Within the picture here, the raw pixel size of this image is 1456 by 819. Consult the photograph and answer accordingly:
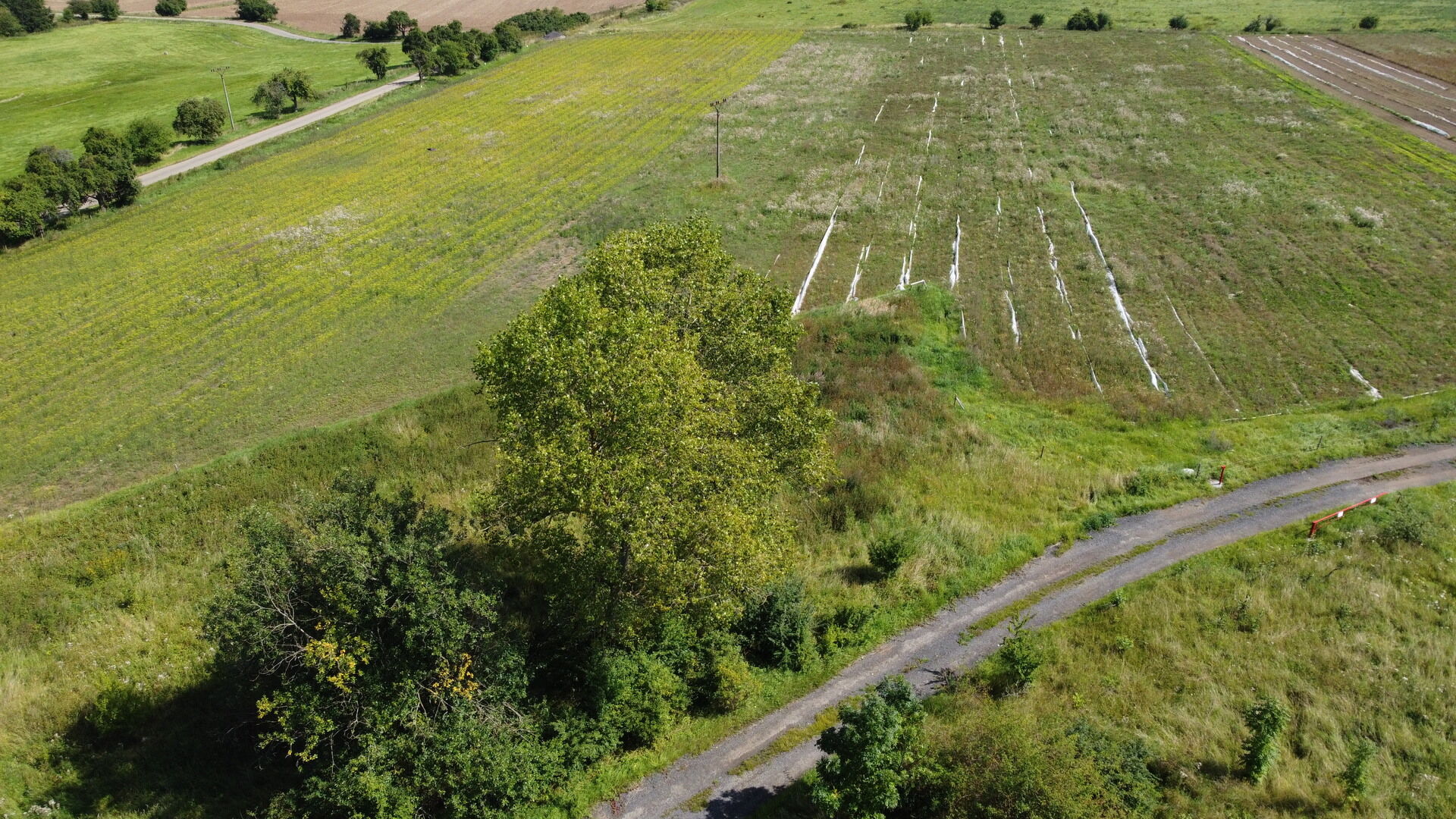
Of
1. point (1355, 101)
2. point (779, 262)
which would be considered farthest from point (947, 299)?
point (1355, 101)

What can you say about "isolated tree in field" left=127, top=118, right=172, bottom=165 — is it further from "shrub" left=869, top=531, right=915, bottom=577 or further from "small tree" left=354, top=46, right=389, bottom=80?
"shrub" left=869, top=531, right=915, bottom=577

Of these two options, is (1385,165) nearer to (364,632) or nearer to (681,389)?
(681,389)

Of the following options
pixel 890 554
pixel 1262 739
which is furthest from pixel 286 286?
pixel 1262 739

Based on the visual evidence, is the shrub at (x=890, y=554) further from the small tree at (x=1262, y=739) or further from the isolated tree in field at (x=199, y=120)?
the isolated tree in field at (x=199, y=120)

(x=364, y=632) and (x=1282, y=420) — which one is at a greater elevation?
(x=364, y=632)

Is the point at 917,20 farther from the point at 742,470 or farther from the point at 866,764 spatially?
the point at 866,764

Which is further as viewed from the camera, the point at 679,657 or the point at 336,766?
the point at 679,657
